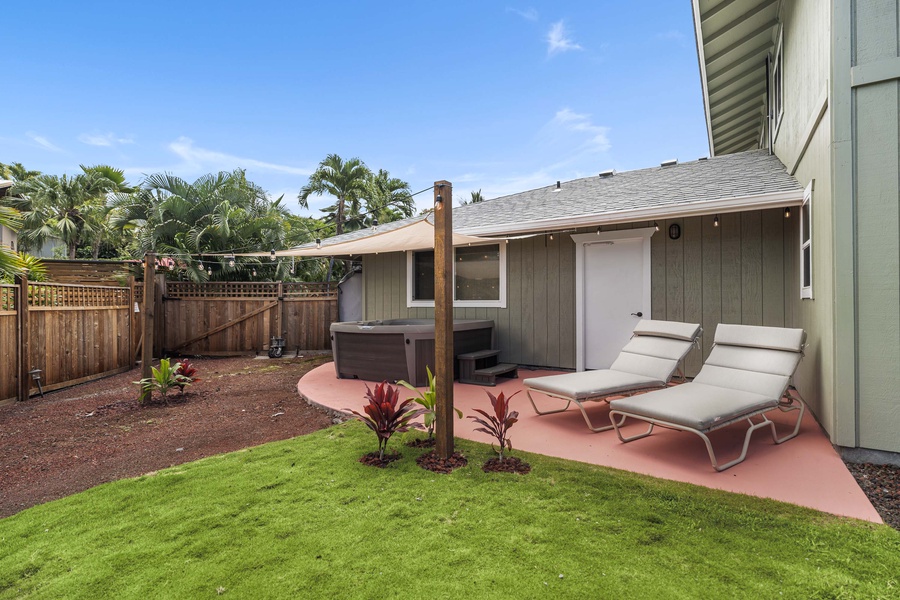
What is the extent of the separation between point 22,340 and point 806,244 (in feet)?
31.8

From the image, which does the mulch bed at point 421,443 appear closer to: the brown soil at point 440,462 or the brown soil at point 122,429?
the brown soil at point 440,462

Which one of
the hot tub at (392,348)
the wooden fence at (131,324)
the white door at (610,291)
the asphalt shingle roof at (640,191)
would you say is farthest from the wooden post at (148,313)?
the white door at (610,291)

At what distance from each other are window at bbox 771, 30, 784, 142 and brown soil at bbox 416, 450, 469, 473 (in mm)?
6669

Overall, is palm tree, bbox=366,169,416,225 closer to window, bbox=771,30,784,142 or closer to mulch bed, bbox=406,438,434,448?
window, bbox=771,30,784,142

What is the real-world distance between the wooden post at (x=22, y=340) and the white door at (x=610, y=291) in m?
7.94

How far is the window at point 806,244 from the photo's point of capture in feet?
14.0

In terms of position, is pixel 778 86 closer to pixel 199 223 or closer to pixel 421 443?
pixel 421 443

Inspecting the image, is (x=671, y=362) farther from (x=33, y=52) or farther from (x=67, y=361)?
(x=33, y=52)

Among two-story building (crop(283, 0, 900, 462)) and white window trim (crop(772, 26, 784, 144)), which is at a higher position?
white window trim (crop(772, 26, 784, 144))

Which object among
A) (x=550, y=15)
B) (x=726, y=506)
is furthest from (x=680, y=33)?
(x=726, y=506)

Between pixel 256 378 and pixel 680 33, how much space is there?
16.4 m

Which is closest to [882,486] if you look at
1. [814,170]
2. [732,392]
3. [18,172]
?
[732,392]

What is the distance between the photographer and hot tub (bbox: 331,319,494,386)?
622 centimetres

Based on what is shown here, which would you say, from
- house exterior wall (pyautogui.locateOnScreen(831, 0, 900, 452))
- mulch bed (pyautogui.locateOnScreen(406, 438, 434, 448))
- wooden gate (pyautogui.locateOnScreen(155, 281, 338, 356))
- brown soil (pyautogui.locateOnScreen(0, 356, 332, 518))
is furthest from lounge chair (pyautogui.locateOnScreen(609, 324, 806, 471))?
wooden gate (pyautogui.locateOnScreen(155, 281, 338, 356))
